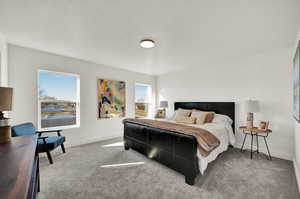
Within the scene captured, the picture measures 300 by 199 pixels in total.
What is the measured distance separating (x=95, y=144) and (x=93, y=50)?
8.25 ft

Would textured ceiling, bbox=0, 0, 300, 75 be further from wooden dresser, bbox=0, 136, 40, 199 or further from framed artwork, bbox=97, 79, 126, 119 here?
wooden dresser, bbox=0, 136, 40, 199

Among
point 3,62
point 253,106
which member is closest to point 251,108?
point 253,106

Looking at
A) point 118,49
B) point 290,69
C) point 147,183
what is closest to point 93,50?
point 118,49

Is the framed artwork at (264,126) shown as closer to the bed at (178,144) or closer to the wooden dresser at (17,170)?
the bed at (178,144)

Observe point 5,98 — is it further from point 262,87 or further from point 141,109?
point 262,87

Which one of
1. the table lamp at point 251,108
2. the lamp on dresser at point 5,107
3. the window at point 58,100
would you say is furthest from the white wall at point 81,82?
the table lamp at point 251,108

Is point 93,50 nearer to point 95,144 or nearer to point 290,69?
point 95,144

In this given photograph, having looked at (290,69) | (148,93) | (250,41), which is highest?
(250,41)

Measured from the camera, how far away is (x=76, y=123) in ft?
12.1

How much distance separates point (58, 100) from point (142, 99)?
9.52 feet

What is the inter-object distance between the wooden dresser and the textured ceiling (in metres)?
1.68

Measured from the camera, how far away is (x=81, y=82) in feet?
12.1

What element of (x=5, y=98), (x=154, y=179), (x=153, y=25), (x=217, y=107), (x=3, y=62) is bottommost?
(x=154, y=179)

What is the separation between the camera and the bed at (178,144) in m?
1.95
